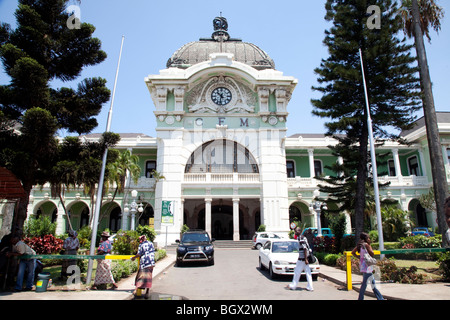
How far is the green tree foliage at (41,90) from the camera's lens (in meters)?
9.29

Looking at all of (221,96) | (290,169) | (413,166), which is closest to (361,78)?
(221,96)

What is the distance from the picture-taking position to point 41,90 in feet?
32.7

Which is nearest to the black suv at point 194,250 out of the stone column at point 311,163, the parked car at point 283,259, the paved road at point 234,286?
the paved road at point 234,286

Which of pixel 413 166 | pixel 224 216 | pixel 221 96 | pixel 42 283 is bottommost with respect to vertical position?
pixel 42 283

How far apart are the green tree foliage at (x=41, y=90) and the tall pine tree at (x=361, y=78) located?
12.5 meters

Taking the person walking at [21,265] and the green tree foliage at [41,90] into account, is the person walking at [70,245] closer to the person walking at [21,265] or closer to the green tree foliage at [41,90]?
the person walking at [21,265]

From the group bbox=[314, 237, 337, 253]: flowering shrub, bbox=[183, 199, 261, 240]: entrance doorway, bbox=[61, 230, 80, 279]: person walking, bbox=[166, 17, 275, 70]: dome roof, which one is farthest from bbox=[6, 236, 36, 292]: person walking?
bbox=[166, 17, 275, 70]: dome roof

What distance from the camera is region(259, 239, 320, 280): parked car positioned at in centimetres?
1016

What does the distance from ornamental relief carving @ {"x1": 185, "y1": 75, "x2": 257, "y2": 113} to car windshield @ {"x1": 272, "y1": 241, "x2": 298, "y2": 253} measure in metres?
18.5

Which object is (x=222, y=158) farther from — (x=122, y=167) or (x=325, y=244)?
(x=325, y=244)

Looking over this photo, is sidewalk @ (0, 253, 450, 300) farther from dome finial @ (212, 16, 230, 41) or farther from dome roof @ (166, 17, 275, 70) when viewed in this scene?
dome finial @ (212, 16, 230, 41)

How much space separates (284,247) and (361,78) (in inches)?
417

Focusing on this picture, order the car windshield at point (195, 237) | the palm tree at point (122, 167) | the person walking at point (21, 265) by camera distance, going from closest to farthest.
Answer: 1. the person walking at point (21, 265)
2. the car windshield at point (195, 237)
3. the palm tree at point (122, 167)

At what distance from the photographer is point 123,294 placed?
779 cm
